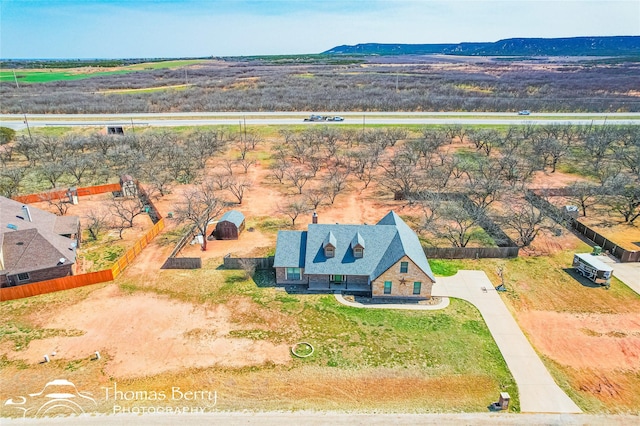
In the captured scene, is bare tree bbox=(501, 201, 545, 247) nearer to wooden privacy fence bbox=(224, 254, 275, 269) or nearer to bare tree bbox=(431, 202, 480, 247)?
bare tree bbox=(431, 202, 480, 247)

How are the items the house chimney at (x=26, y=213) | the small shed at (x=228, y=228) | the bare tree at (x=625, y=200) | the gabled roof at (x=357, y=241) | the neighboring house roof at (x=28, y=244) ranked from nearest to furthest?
1. the gabled roof at (x=357, y=241)
2. the neighboring house roof at (x=28, y=244)
3. the house chimney at (x=26, y=213)
4. the small shed at (x=228, y=228)
5. the bare tree at (x=625, y=200)

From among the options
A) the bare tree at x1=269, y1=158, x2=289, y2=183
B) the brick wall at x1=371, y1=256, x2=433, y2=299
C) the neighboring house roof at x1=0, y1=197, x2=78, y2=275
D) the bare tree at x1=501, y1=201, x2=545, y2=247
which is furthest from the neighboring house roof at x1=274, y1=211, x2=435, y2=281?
the bare tree at x1=269, y1=158, x2=289, y2=183

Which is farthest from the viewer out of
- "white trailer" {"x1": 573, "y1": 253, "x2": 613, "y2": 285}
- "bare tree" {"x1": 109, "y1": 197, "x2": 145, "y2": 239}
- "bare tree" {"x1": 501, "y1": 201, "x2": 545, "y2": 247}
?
"bare tree" {"x1": 109, "y1": 197, "x2": 145, "y2": 239}

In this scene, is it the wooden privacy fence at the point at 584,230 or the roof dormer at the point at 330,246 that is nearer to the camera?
the roof dormer at the point at 330,246

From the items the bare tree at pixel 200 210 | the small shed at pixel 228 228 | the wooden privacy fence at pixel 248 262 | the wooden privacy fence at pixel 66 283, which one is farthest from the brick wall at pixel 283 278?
the wooden privacy fence at pixel 66 283

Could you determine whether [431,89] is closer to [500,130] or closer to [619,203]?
[500,130]

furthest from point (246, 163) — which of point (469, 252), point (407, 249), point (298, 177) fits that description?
point (407, 249)

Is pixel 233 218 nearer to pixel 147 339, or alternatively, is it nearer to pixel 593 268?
pixel 147 339

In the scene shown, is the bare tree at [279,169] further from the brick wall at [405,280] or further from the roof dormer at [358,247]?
the brick wall at [405,280]

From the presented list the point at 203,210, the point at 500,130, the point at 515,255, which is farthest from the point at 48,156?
the point at 500,130
